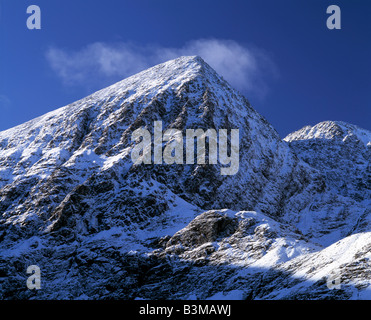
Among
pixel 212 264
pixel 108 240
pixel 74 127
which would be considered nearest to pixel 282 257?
pixel 212 264

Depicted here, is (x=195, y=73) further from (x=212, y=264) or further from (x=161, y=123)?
(x=212, y=264)

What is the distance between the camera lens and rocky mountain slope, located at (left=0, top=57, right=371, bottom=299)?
9856 centimetres

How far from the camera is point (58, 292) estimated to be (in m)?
110

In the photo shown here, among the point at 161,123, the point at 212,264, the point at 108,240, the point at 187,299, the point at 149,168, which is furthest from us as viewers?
the point at 161,123

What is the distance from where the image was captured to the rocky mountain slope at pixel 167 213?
98.6m

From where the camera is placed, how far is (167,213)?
133 m

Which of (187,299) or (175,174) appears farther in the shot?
(175,174)

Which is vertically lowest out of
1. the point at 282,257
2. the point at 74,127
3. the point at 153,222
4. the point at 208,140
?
the point at 282,257

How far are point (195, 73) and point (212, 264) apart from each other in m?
103

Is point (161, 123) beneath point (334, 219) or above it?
above
